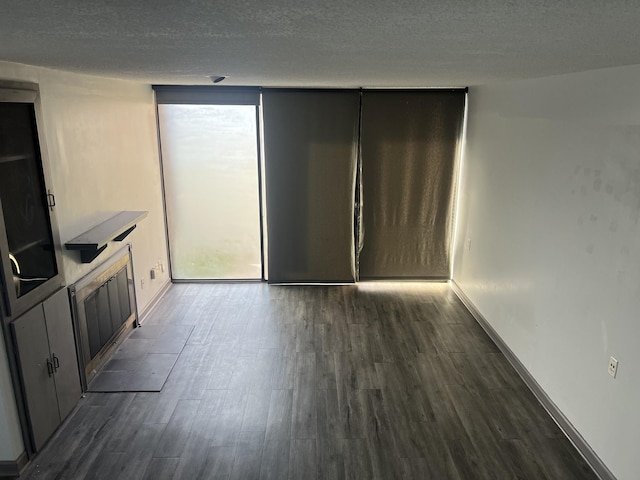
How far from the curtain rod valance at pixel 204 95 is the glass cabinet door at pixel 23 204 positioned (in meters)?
2.49

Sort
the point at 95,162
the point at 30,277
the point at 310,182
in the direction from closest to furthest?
the point at 30,277 → the point at 95,162 → the point at 310,182

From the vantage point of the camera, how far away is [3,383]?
8.77 feet

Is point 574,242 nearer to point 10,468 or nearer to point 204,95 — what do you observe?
point 10,468

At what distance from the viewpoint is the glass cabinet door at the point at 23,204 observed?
2674 mm

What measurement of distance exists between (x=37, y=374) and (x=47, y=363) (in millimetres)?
120

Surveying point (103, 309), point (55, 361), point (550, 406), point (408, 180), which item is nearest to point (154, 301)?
point (103, 309)

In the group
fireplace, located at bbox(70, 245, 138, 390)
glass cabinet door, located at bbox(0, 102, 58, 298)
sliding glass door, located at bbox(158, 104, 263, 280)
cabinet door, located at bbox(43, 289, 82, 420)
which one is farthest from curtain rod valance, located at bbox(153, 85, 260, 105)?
cabinet door, located at bbox(43, 289, 82, 420)

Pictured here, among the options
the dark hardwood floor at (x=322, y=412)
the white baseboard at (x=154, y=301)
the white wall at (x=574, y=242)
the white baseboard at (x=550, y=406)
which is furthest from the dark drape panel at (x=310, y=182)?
the white baseboard at (x=550, y=406)

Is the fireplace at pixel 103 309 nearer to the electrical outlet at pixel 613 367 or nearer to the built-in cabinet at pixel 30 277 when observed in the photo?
the built-in cabinet at pixel 30 277

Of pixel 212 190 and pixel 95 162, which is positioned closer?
pixel 95 162

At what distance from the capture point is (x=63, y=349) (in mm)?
3246

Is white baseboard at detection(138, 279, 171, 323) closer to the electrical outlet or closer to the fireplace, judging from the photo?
the fireplace

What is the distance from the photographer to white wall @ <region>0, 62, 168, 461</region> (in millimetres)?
3029

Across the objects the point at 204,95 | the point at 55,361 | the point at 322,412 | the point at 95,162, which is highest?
the point at 204,95
